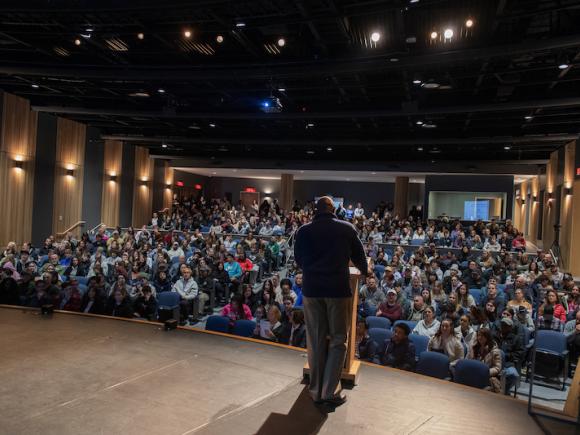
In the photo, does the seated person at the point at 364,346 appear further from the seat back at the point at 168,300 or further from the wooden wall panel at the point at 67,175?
the wooden wall panel at the point at 67,175

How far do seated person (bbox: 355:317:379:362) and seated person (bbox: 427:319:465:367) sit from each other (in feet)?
1.97

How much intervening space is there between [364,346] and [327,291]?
2.40 metres

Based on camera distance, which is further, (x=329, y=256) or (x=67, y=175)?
(x=67, y=175)

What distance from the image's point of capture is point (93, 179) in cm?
1495

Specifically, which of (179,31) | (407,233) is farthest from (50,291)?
(407,233)

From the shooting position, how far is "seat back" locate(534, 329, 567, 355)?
5.22 m

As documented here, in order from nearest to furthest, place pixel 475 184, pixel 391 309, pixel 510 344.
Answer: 1. pixel 510 344
2. pixel 391 309
3. pixel 475 184

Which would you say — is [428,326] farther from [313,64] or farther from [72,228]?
[72,228]

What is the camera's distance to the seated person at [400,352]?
4.26 m

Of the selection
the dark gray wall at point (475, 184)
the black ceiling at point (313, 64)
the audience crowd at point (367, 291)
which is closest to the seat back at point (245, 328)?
the audience crowd at point (367, 291)

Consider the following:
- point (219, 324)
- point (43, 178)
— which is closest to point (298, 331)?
point (219, 324)

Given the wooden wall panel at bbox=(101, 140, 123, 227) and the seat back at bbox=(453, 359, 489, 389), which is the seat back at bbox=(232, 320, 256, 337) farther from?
the wooden wall panel at bbox=(101, 140, 123, 227)

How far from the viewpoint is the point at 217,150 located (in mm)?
18688

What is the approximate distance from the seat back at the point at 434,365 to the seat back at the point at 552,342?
199 cm
